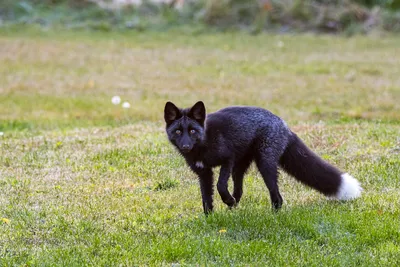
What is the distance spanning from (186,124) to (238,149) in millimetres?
729

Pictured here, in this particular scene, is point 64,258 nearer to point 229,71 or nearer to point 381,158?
point 381,158

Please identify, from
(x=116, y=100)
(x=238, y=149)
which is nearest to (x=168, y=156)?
(x=238, y=149)

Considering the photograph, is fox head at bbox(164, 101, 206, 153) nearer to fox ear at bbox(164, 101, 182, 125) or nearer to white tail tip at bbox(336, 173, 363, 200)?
fox ear at bbox(164, 101, 182, 125)

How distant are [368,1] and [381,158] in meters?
17.8

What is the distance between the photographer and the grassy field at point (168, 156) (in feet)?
19.2

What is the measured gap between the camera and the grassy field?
19.2ft

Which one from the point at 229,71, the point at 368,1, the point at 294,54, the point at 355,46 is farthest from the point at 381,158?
the point at 368,1

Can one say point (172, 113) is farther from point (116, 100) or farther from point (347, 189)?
point (116, 100)

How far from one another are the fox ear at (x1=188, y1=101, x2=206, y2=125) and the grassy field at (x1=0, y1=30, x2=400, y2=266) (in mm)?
1026

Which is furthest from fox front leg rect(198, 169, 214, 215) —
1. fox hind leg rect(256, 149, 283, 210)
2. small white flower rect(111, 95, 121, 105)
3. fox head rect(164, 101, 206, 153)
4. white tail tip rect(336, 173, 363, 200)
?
small white flower rect(111, 95, 121, 105)

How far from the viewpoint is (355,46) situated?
22141 millimetres

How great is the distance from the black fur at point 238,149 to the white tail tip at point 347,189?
56mm

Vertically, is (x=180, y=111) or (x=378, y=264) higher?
(x=180, y=111)

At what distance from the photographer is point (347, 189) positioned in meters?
7.03
